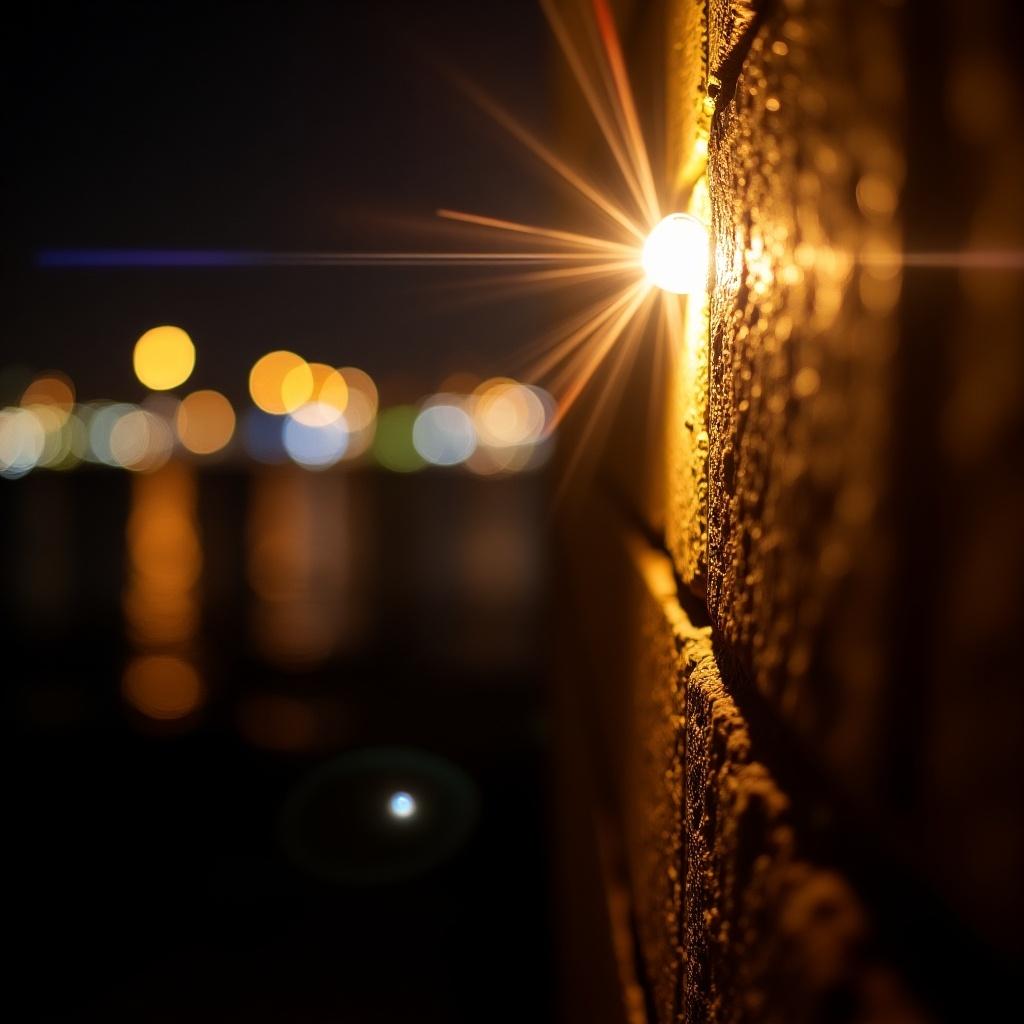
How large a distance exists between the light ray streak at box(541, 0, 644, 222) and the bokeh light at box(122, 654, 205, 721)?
469 inches

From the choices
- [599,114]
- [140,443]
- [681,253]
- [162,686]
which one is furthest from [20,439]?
[681,253]

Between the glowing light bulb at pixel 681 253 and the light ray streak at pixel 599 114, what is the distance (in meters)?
0.67

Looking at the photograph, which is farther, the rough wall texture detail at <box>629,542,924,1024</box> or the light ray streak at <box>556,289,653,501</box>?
the light ray streak at <box>556,289,653,501</box>

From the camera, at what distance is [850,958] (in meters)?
0.44

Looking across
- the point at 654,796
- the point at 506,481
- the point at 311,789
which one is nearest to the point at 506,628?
the point at 311,789

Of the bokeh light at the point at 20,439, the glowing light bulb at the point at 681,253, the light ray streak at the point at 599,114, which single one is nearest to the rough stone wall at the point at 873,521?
the glowing light bulb at the point at 681,253

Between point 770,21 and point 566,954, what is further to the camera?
point 566,954

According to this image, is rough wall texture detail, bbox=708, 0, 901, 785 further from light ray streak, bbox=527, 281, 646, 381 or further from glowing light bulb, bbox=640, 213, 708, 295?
light ray streak, bbox=527, 281, 646, 381

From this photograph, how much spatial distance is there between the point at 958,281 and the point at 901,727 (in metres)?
0.17

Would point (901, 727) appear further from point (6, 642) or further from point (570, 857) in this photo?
point (6, 642)

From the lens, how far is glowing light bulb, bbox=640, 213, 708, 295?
41.0 inches

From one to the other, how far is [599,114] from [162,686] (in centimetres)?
1579

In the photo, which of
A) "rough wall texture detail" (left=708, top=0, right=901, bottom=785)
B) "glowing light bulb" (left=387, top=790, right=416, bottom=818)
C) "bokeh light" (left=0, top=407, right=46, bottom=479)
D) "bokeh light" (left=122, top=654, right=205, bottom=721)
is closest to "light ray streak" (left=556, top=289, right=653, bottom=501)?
"rough wall texture detail" (left=708, top=0, right=901, bottom=785)

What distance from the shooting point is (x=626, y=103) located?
2.08 meters
